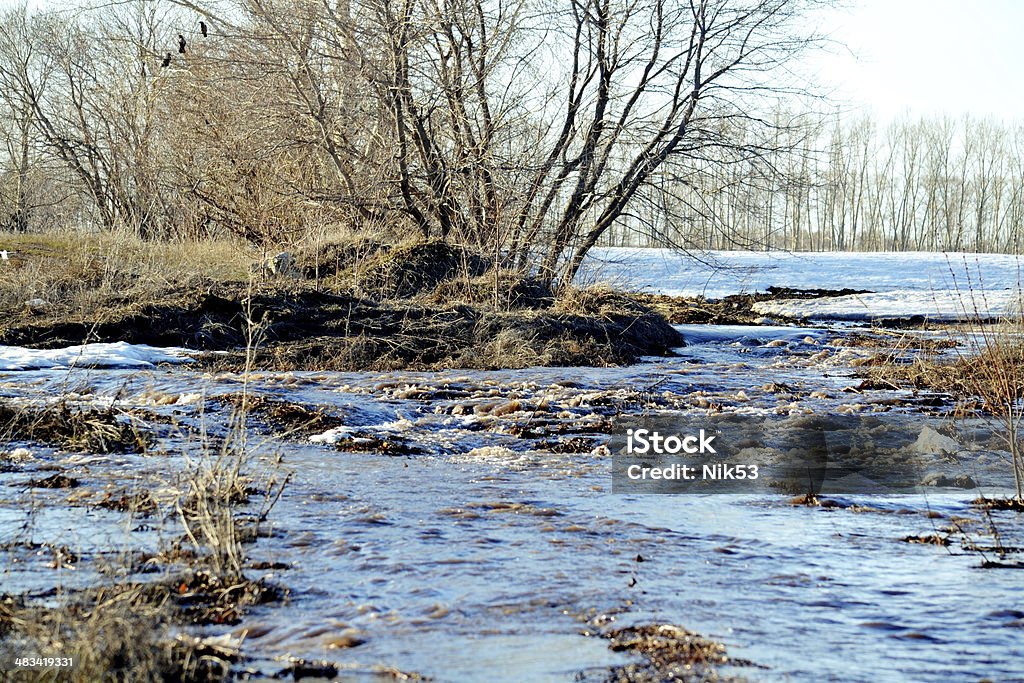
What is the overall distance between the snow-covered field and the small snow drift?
9204 mm

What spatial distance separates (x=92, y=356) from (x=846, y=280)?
23.4m

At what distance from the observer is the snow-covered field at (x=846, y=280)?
2184 cm

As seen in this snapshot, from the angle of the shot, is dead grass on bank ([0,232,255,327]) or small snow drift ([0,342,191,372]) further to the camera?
dead grass on bank ([0,232,255,327])

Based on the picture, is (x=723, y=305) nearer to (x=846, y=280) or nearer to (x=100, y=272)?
(x=846, y=280)

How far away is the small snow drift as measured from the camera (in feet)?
30.7

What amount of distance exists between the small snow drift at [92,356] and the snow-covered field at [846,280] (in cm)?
920

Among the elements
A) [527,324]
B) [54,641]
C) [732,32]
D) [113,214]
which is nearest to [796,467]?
[54,641]

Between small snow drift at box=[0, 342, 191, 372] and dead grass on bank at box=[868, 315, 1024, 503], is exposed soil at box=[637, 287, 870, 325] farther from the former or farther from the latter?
small snow drift at box=[0, 342, 191, 372]

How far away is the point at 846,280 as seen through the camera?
28578 millimetres

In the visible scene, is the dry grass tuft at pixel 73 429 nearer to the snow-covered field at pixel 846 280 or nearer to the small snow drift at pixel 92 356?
the small snow drift at pixel 92 356

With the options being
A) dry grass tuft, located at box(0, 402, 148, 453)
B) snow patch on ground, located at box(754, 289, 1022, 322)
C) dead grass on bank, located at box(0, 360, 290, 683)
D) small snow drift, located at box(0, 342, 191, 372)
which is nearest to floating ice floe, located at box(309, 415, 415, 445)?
dry grass tuft, located at box(0, 402, 148, 453)

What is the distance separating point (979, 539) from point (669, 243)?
452 inches

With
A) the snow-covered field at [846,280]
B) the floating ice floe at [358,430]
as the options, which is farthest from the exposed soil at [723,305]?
the floating ice floe at [358,430]

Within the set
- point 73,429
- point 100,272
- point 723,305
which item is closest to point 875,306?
point 723,305
